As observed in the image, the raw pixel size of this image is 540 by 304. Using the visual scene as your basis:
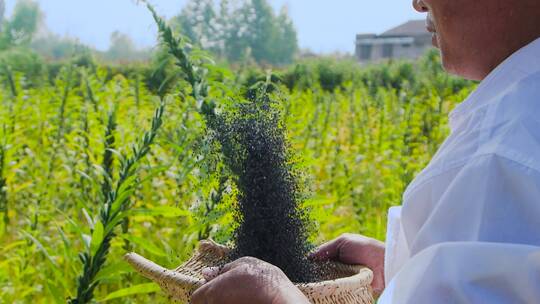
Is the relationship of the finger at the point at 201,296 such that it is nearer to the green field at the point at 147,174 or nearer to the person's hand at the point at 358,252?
the green field at the point at 147,174

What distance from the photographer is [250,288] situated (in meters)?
1.05

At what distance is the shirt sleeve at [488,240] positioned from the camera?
84 cm

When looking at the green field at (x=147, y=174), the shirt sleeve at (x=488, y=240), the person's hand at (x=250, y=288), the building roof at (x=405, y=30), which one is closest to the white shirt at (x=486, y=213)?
the shirt sleeve at (x=488, y=240)

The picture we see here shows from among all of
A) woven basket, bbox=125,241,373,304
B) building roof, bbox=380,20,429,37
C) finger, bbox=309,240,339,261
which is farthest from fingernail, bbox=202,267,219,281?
building roof, bbox=380,20,429,37

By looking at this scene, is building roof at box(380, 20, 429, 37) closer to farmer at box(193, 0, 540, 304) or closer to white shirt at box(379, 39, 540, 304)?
farmer at box(193, 0, 540, 304)

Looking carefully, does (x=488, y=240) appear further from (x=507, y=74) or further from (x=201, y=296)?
(x=201, y=296)

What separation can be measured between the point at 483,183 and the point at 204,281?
0.48 meters

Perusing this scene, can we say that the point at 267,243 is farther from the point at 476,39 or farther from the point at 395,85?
the point at 395,85

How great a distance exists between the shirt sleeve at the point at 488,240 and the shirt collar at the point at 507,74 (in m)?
0.11

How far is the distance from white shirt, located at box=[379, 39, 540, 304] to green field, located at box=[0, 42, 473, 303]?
1.67 feet

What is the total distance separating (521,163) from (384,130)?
4899mm

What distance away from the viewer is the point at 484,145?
2.86 ft

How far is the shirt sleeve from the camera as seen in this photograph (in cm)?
84

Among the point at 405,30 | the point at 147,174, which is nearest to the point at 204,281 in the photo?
the point at 147,174
